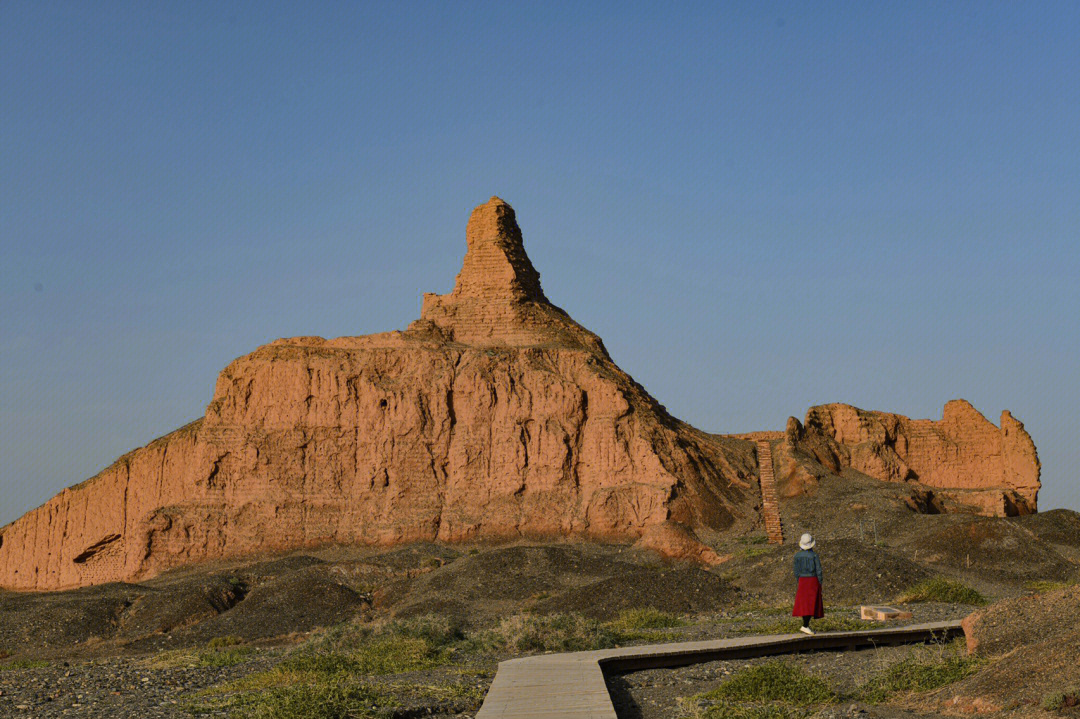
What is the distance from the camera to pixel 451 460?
183 ft

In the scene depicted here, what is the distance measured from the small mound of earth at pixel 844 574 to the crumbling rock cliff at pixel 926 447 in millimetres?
20692

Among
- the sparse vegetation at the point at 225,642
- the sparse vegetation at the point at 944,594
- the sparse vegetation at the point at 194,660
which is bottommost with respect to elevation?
the sparse vegetation at the point at 225,642

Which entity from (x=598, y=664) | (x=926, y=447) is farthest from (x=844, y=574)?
(x=926, y=447)

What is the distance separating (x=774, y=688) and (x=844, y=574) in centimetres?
2026

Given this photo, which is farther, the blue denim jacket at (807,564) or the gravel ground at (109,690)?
the blue denim jacket at (807,564)

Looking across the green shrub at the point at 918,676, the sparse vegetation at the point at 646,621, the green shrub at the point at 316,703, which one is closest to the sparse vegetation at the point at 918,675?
the green shrub at the point at 918,676

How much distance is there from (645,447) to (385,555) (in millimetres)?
12974

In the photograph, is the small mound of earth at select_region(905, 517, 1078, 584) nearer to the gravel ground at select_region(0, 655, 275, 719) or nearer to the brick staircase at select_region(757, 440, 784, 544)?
the brick staircase at select_region(757, 440, 784, 544)

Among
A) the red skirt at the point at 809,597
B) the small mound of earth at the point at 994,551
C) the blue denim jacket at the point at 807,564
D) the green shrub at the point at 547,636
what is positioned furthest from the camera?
the small mound of earth at the point at 994,551

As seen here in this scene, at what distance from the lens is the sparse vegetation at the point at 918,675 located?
14852 mm

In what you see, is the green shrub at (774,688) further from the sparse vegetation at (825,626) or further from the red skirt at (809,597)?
the sparse vegetation at (825,626)

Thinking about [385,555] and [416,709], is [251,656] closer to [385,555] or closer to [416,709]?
[416,709]

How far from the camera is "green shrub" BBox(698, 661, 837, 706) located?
14.6 metres

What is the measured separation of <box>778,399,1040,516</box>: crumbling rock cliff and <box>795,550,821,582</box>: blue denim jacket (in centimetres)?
Answer: 4039
